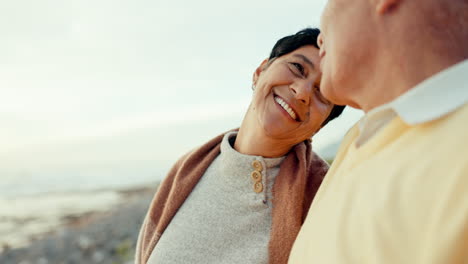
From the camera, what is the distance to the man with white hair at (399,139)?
2.18 feet

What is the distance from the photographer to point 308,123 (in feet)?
5.41

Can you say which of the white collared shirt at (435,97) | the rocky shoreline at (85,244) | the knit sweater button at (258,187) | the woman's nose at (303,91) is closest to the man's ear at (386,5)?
the white collared shirt at (435,97)

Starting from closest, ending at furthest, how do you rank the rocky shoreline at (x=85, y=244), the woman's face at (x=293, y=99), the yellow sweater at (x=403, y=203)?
the yellow sweater at (x=403, y=203) → the woman's face at (x=293, y=99) → the rocky shoreline at (x=85, y=244)

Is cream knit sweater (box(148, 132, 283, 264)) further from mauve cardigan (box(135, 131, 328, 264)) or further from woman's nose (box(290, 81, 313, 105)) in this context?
woman's nose (box(290, 81, 313, 105))

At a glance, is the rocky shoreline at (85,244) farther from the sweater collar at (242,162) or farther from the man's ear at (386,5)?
the man's ear at (386,5)

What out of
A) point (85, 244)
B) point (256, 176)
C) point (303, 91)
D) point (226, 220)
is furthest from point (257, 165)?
point (85, 244)

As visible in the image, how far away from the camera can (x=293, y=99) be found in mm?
1615

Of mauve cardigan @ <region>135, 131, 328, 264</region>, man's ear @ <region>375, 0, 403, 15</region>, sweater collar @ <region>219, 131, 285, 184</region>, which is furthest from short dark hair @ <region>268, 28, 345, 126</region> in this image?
man's ear @ <region>375, 0, 403, 15</region>

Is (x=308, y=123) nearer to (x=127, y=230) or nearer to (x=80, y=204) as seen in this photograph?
(x=127, y=230)

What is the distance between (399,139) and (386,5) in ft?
0.86

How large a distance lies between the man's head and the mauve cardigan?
0.64m


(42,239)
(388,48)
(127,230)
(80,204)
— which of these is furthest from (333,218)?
(80,204)

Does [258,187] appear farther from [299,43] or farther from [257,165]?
[299,43]

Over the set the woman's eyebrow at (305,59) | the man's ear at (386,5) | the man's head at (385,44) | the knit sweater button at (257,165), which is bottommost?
the knit sweater button at (257,165)
